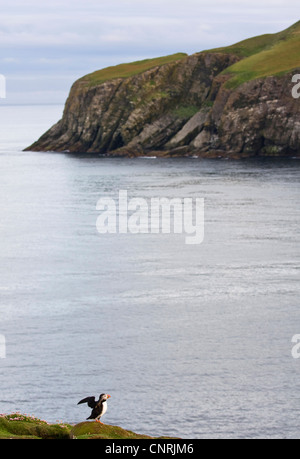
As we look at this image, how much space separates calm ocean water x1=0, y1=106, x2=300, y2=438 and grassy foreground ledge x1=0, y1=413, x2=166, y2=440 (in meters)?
9.48

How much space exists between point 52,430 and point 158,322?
86.9 feet

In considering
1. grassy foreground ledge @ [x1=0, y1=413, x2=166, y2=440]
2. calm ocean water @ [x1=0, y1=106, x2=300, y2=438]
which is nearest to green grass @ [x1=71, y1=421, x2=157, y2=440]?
grassy foreground ledge @ [x1=0, y1=413, x2=166, y2=440]

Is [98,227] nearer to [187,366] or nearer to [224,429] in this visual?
[187,366]

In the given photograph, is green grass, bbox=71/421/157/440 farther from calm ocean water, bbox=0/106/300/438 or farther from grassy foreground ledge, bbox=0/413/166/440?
calm ocean water, bbox=0/106/300/438

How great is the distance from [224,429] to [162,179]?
114m

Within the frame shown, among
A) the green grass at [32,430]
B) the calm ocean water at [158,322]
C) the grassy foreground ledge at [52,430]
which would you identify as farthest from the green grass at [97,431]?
the calm ocean water at [158,322]

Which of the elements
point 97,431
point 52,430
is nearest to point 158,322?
point 52,430

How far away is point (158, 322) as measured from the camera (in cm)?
5594

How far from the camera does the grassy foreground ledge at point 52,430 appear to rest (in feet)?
94.1

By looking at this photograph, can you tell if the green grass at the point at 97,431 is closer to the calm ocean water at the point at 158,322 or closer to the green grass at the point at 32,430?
the green grass at the point at 32,430

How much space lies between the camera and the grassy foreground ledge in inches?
1129

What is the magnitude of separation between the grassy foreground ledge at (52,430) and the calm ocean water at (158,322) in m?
9.48

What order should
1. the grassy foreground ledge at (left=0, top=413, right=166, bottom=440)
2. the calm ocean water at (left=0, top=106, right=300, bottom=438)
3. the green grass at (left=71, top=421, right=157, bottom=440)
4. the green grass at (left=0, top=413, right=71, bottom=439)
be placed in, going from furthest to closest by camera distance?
the calm ocean water at (left=0, top=106, right=300, bottom=438) → the green grass at (left=0, top=413, right=71, bottom=439) → the grassy foreground ledge at (left=0, top=413, right=166, bottom=440) → the green grass at (left=71, top=421, right=157, bottom=440)
